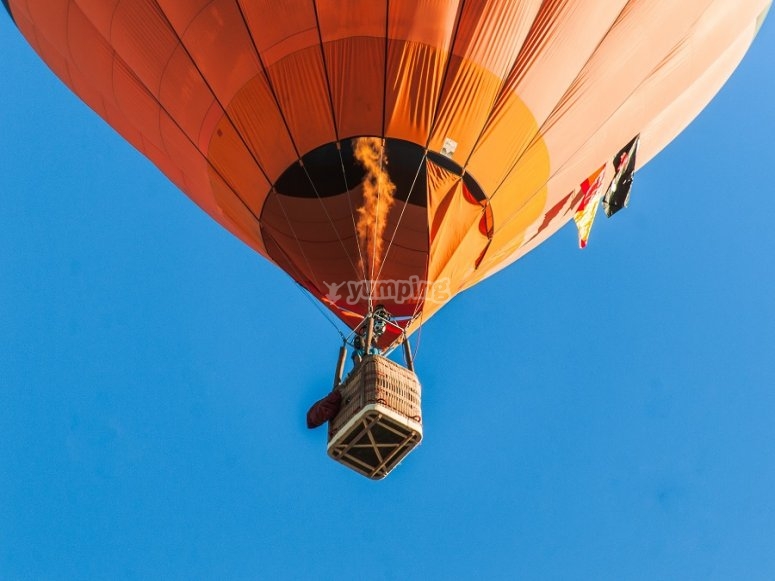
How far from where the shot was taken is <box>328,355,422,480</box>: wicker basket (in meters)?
6.71

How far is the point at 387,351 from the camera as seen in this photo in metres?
8.20

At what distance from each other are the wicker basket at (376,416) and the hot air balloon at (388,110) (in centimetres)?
102

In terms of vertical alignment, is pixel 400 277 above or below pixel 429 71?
below

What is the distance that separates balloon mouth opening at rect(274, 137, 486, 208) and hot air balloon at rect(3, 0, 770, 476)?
0.01 m

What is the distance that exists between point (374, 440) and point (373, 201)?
1.78m

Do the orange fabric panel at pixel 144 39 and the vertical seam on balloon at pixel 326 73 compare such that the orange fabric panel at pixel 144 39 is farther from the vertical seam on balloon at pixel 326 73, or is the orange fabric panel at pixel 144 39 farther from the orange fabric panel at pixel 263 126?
the vertical seam on balloon at pixel 326 73

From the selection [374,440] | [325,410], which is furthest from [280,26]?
[374,440]

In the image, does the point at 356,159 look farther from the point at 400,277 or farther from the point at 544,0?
the point at 544,0

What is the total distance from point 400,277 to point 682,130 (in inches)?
159

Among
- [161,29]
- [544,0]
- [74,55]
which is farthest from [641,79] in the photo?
[74,55]

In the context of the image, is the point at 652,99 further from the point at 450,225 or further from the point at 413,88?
the point at 413,88

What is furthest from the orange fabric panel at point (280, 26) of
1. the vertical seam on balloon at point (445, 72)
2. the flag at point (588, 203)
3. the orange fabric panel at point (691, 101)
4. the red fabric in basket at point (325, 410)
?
the orange fabric panel at point (691, 101)

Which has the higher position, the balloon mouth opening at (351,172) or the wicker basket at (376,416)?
the balloon mouth opening at (351,172)

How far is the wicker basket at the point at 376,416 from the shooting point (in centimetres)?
671
